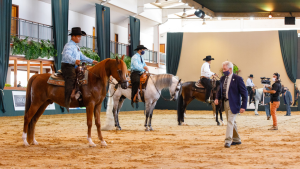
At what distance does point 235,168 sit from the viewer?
4406 millimetres

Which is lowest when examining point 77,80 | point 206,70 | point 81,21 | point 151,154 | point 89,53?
point 151,154

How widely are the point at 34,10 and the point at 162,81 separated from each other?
13076mm

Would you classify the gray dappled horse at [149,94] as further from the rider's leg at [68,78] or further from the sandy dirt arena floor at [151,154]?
the rider's leg at [68,78]

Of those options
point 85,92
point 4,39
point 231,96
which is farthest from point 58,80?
point 4,39

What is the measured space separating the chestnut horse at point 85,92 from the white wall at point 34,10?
13.9 m

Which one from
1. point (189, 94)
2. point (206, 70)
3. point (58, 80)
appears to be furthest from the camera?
point (189, 94)

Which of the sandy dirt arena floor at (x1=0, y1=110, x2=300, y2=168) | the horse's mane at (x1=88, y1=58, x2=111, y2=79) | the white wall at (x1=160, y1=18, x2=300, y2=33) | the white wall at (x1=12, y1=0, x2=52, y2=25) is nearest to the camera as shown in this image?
the sandy dirt arena floor at (x1=0, y1=110, x2=300, y2=168)

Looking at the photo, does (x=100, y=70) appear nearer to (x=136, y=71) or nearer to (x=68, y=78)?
(x=68, y=78)

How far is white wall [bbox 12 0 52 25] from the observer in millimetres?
19141

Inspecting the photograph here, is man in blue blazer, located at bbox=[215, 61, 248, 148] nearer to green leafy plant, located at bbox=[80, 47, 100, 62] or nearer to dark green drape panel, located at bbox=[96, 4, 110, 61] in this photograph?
green leafy plant, located at bbox=[80, 47, 100, 62]

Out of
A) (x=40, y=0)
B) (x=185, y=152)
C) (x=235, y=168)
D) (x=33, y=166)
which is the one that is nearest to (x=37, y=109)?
(x=33, y=166)

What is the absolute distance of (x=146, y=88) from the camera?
9.52 m

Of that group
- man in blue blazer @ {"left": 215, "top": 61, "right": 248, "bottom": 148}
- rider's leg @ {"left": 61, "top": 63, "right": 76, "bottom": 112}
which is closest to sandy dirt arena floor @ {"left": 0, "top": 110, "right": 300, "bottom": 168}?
man in blue blazer @ {"left": 215, "top": 61, "right": 248, "bottom": 148}

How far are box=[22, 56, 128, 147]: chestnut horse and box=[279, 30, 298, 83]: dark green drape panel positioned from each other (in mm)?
22590
